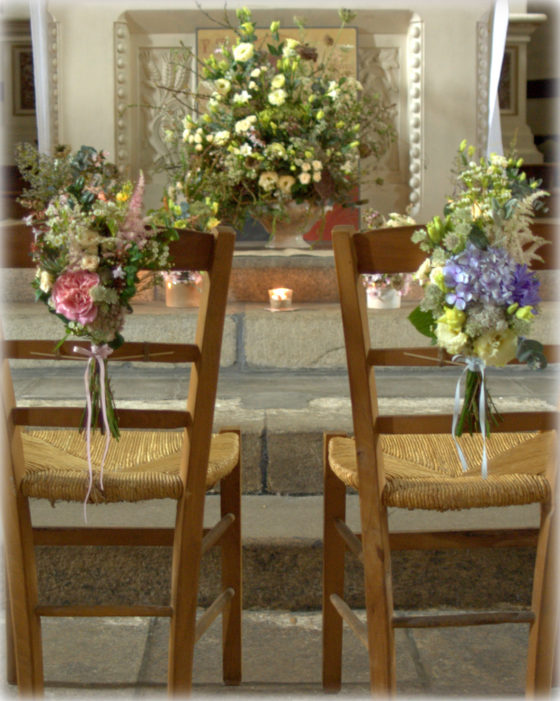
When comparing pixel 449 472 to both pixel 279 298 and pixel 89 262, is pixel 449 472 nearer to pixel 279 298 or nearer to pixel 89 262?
pixel 89 262

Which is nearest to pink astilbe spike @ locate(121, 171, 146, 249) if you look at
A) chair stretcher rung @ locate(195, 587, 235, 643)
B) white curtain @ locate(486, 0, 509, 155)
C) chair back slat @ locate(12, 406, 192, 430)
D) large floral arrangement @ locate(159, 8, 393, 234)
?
chair back slat @ locate(12, 406, 192, 430)

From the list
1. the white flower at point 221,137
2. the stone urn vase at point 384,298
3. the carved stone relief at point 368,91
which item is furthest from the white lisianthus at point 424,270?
the carved stone relief at point 368,91

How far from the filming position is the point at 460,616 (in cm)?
158

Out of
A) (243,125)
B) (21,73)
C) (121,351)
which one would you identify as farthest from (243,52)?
(121,351)

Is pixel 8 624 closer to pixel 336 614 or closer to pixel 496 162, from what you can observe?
pixel 336 614

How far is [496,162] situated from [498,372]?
2.27 ft

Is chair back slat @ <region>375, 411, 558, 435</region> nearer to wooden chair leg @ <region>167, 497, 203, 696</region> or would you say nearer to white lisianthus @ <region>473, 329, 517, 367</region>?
white lisianthus @ <region>473, 329, 517, 367</region>

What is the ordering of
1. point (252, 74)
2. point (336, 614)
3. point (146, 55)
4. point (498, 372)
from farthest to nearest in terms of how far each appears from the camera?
point (146, 55) < point (252, 74) < point (498, 372) < point (336, 614)

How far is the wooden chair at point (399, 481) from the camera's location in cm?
144

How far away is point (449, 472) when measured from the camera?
1703mm

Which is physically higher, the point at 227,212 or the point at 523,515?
the point at 227,212

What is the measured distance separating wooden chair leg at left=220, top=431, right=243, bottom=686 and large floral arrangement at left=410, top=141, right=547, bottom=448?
552 mm

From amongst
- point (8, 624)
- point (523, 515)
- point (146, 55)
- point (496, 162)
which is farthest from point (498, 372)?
point (146, 55)

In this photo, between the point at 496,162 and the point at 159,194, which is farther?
the point at 159,194
